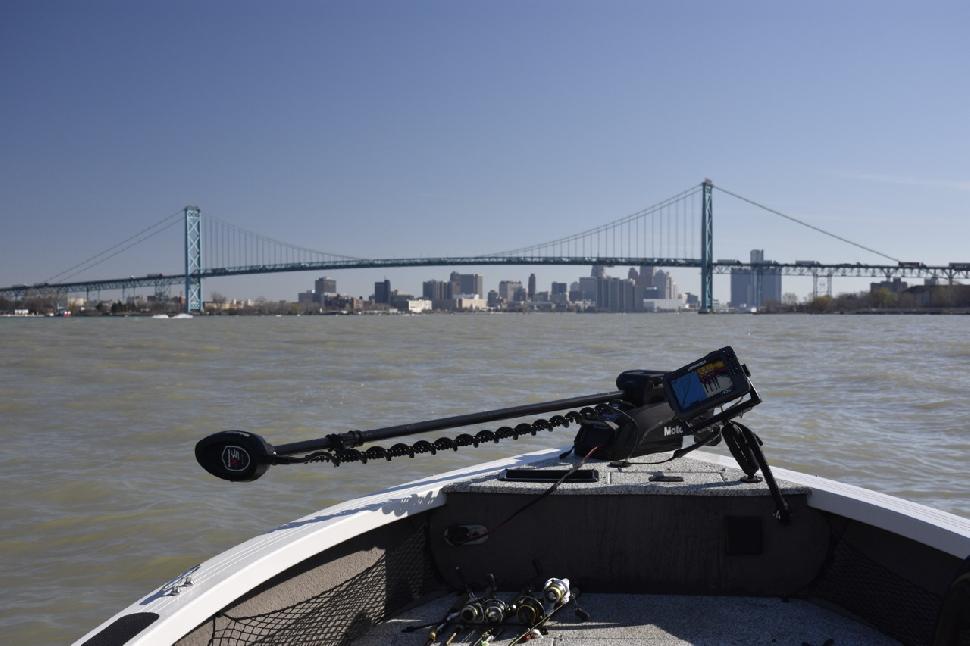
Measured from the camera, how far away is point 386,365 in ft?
75.7

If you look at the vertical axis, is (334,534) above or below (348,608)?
above

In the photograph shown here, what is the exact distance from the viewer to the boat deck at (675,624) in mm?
2508

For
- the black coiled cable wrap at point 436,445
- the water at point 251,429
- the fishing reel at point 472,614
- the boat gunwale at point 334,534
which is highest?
the black coiled cable wrap at point 436,445

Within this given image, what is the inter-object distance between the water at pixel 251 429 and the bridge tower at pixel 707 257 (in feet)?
129

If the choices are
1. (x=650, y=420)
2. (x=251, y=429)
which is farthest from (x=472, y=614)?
(x=251, y=429)

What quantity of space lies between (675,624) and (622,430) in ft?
2.25

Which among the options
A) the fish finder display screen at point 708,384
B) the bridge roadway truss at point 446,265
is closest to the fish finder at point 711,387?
the fish finder display screen at point 708,384

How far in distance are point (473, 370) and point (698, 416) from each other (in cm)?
1891

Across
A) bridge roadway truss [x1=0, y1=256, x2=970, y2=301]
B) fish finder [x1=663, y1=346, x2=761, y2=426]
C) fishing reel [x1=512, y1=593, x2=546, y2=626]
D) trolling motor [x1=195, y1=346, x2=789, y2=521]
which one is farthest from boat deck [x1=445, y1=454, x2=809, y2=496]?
bridge roadway truss [x1=0, y1=256, x2=970, y2=301]

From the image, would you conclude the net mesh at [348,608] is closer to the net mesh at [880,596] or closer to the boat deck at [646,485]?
the boat deck at [646,485]

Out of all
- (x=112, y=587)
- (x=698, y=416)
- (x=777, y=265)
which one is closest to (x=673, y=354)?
(x=112, y=587)

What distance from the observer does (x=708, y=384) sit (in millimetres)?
2596

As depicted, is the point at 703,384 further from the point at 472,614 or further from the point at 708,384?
the point at 472,614

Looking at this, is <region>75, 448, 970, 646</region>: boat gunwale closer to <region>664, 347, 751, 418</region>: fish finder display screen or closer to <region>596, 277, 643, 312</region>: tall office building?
<region>664, 347, 751, 418</region>: fish finder display screen
